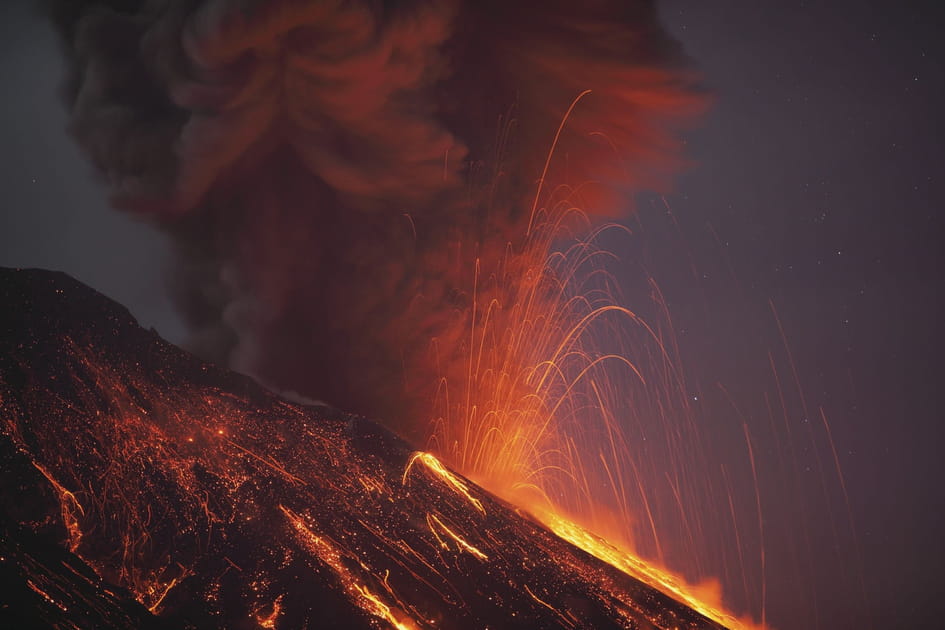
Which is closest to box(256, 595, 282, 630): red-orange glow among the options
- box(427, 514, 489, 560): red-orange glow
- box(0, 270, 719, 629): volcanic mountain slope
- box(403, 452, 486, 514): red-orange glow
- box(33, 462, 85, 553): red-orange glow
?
box(0, 270, 719, 629): volcanic mountain slope

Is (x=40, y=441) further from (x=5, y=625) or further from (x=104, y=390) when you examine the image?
(x=5, y=625)

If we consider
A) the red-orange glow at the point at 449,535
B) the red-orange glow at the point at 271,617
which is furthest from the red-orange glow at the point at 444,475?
the red-orange glow at the point at 271,617

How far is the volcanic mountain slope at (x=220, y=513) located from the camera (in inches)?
258

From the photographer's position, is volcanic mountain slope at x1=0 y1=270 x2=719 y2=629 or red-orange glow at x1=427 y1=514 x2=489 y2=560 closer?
volcanic mountain slope at x1=0 y1=270 x2=719 y2=629

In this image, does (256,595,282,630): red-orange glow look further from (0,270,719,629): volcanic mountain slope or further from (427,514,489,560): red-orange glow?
(427,514,489,560): red-orange glow

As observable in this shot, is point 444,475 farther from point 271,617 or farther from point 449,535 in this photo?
point 271,617

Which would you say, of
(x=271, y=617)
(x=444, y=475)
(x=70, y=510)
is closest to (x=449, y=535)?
(x=444, y=475)

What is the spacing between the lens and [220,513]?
7.85 metres

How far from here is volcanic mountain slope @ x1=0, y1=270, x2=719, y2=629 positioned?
258 inches

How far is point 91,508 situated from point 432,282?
27.5ft

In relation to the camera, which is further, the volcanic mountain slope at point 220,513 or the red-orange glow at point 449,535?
the red-orange glow at point 449,535

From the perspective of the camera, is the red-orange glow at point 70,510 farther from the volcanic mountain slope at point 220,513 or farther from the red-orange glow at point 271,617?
the red-orange glow at point 271,617

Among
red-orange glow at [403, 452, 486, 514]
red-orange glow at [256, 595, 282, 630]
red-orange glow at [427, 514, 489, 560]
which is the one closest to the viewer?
red-orange glow at [256, 595, 282, 630]

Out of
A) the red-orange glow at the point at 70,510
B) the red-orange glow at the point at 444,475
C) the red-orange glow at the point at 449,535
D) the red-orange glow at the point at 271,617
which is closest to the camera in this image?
the red-orange glow at the point at 271,617
